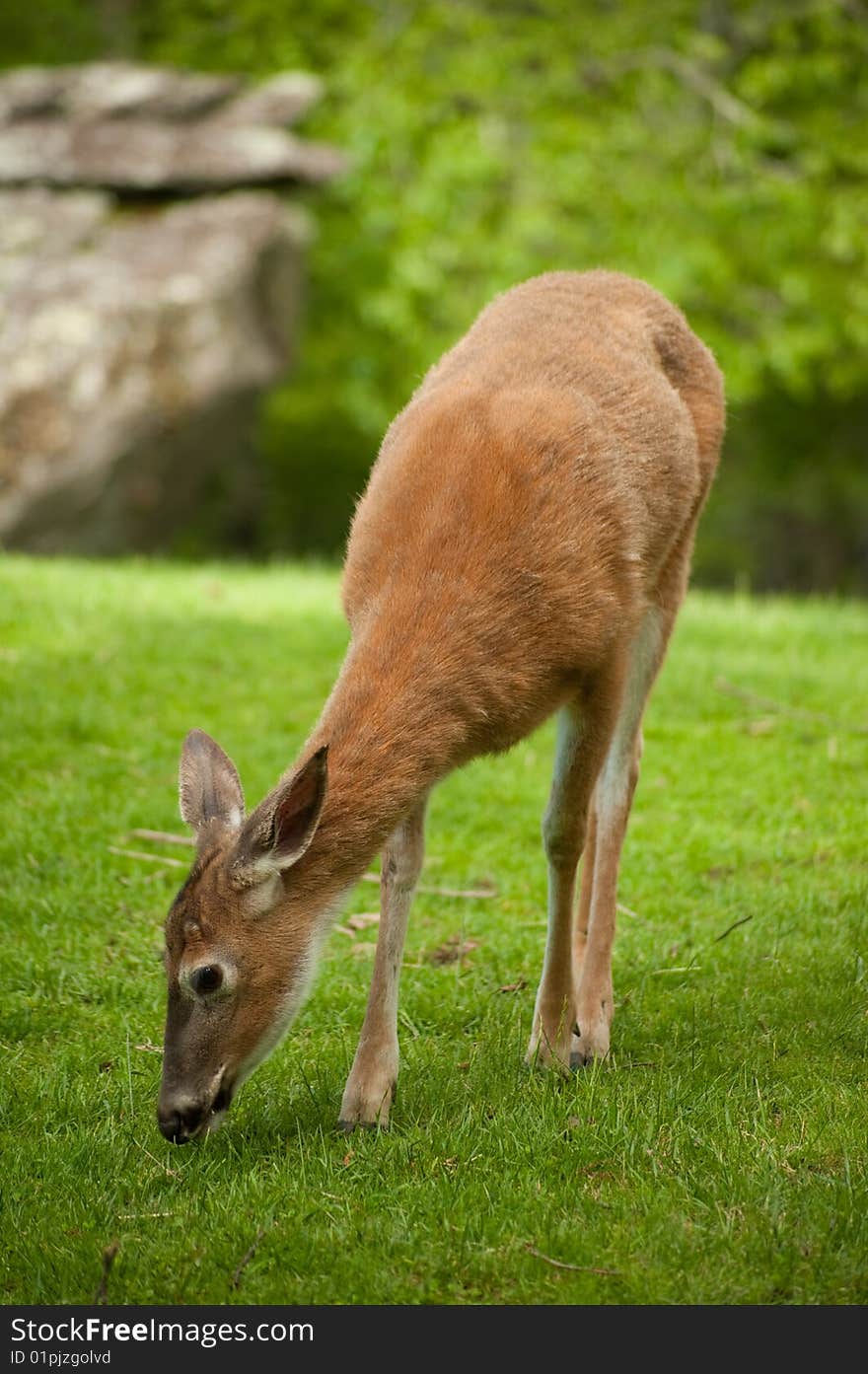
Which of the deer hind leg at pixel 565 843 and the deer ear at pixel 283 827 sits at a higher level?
the deer ear at pixel 283 827

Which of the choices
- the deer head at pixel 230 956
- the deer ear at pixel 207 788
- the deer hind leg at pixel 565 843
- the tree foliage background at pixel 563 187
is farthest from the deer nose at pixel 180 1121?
the tree foliage background at pixel 563 187

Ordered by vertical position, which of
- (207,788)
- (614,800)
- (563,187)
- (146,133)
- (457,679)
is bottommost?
(614,800)

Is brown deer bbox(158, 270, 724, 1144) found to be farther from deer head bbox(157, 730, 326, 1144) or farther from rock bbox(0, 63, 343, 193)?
rock bbox(0, 63, 343, 193)

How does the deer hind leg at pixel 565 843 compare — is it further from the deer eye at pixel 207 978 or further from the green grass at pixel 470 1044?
the deer eye at pixel 207 978

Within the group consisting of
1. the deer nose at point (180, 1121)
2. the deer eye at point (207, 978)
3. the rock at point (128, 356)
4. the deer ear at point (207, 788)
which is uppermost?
the deer ear at point (207, 788)

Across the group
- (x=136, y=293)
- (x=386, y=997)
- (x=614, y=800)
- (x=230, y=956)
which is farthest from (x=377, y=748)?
(x=136, y=293)

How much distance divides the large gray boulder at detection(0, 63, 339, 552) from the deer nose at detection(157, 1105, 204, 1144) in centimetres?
1090

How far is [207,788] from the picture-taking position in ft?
15.4

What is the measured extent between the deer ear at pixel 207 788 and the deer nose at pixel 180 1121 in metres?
0.70

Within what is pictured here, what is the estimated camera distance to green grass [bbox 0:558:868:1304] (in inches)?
154

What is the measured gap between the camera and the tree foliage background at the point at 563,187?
18203 millimetres

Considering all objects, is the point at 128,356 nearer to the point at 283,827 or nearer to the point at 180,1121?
the point at 283,827

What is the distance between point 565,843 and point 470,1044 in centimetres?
69

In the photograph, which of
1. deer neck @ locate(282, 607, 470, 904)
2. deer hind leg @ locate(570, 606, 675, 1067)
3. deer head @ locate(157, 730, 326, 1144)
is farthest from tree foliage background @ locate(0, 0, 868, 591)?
deer head @ locate(157, 730, 326, 1144)
